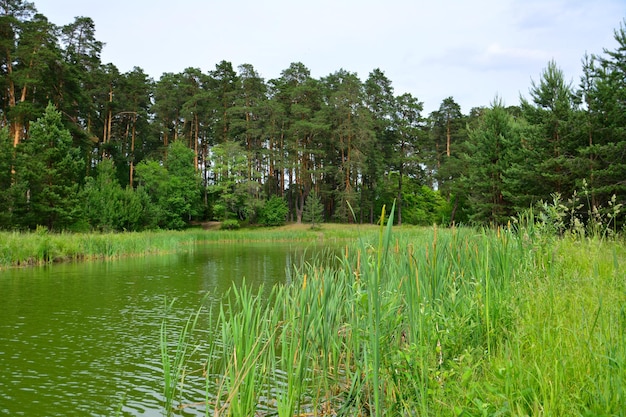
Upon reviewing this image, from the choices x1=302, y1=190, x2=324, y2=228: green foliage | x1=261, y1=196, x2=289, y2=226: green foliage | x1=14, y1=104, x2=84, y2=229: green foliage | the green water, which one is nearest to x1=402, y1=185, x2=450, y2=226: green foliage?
x1=302, y1=190, x2=324, y2=228: green foliage

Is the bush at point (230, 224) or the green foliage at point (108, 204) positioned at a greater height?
the green foliage at point (108, 204)

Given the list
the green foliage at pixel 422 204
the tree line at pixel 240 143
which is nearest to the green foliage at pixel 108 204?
the tree line at pixel 240 143

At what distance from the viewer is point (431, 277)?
4016mm

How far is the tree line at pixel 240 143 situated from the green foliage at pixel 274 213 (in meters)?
0.23

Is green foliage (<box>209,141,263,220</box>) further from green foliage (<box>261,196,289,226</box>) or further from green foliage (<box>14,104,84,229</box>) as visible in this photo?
green foliage (<box>14,104,84,229</box>)

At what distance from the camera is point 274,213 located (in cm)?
4441

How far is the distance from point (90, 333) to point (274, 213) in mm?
36855

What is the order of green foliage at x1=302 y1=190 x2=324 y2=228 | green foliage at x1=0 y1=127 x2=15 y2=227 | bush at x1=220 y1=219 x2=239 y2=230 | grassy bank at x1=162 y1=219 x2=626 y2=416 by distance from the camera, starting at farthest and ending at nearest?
bush at x1=220 y1=219 x2=239 y2=230 < green foliage at x1=302 y1=190 x2=324 y2=228 < green foliage at x1=0 y1=127 x2=15 y2=227 < grassy bank at x1=162 y1=219 x2=626 y2=416

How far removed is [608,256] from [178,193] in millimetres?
39678

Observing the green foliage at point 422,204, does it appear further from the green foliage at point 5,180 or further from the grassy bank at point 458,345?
the grassy bank at point 458,345

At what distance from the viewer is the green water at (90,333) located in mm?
4797

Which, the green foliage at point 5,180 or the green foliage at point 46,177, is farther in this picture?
the green foliage at point 46,177

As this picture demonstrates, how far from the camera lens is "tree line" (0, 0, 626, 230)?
75.8ft

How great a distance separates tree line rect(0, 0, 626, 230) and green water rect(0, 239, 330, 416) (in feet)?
40.1
